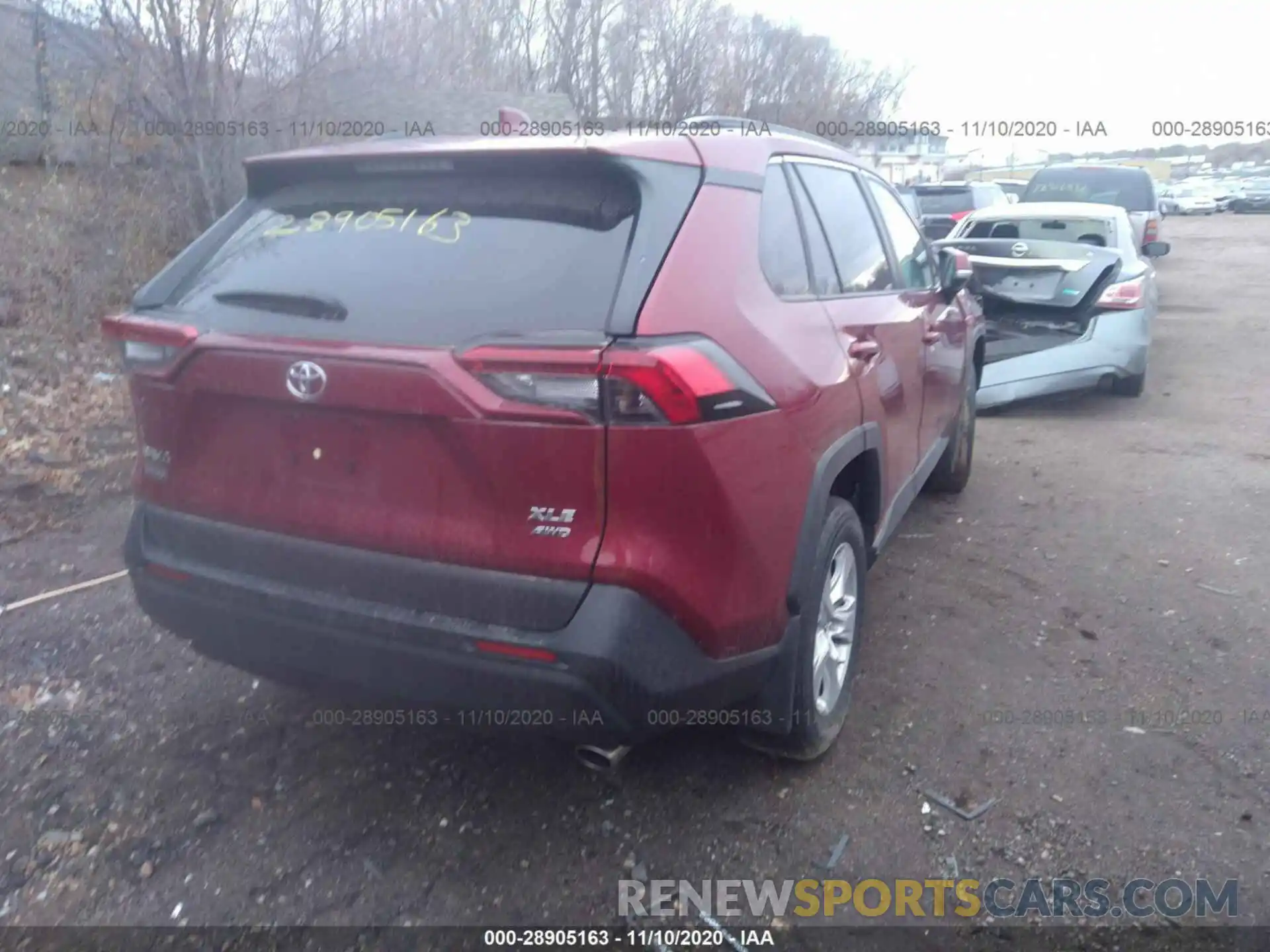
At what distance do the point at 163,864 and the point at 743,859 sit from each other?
1.56m

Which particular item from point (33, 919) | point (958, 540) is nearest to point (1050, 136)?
point (958, 540)

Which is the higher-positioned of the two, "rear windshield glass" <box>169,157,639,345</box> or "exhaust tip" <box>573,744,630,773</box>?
"rear windshield glass" <box>169,157,639,345</box>

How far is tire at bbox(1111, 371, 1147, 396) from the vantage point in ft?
28.2

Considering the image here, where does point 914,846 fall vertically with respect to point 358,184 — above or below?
below

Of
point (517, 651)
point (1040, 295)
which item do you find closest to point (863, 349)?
point (517, 651)

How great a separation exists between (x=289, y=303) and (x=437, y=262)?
1.33ft

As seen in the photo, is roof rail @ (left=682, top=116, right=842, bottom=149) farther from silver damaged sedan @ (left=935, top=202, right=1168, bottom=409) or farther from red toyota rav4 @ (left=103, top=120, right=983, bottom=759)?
silver damaged sedan @ (left=935, top=202, right=1168, bottom=409)

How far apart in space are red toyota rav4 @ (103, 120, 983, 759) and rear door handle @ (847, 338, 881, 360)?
7.4 inches

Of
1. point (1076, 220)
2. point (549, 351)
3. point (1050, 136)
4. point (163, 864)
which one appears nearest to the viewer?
point (549, 351)

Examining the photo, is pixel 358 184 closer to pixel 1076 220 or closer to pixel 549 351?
pixel 549 351

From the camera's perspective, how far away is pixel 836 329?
10.8ft

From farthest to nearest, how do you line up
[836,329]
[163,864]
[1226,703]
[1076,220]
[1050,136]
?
1. [1050,136]
2. [1076,220]
3. [1226,703]
4. [836,329]
5. [163,864]

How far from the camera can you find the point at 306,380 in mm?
2539

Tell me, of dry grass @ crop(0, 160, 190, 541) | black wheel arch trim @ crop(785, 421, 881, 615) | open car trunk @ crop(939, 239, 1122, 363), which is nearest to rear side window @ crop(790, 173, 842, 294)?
black wheel arch trim @ crop(785, 421, 881, 615)
